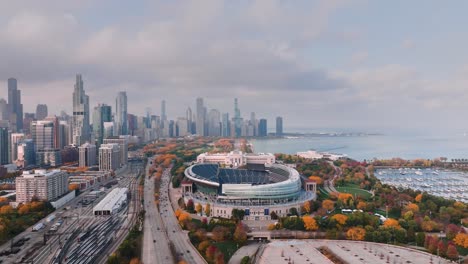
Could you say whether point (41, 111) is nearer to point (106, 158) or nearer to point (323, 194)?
point (106, 158)

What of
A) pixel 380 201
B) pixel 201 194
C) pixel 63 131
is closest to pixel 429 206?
pixel 380 201

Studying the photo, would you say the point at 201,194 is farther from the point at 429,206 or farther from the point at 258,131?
the point at 258,131

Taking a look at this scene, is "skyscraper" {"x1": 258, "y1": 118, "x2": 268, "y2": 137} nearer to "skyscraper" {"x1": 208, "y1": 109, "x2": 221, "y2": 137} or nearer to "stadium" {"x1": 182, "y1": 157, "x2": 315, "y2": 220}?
"skyscraper" {"x1": 208, "y1": 109, "x2": 221, "y2": 137}

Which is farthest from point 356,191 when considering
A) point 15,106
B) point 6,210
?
point 15,106

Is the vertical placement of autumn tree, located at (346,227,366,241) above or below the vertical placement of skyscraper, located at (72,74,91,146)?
below

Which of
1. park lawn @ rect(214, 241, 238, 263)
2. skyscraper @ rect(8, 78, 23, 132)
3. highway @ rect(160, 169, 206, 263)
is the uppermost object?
skyscraper @ rect(8, 78, 23, 132)

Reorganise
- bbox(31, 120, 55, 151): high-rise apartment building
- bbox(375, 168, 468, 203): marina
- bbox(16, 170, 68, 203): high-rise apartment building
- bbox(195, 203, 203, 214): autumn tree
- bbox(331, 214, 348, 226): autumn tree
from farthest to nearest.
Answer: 1. bbox(31, 120, 55, 151): high-rise apartment building
2. bbox(375, 168, 468, 203): marina
3. bbox(16, 170, 68, 203): high-rise apartment building
4. bbox(195, 203, 203, 214): autumn tree
5. bbox(331, 214, 348, 226): autumn tree

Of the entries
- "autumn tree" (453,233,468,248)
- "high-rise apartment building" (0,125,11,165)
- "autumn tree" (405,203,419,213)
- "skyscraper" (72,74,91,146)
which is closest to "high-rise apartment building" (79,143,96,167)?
"high-rise apartment building" (0,125,11,165)
